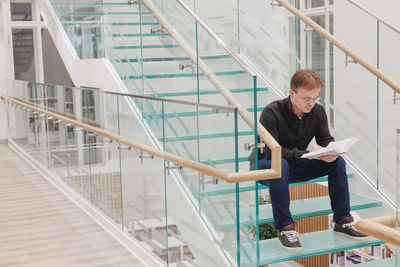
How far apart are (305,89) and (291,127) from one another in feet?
0.88

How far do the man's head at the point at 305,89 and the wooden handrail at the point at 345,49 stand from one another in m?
0.92

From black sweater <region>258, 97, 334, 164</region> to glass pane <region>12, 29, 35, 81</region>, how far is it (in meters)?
10.0

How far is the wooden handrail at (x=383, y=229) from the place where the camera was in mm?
1535

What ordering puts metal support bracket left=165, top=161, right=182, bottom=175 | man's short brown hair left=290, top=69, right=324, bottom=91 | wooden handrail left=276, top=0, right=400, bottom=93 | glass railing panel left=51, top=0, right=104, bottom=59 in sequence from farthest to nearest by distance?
glass railing panel left=51, top=0, right=104, bottom=59 → wooden handrail left=276, top=0, right=400, bottom=93 → metal support bracket left=165, top=161, right=182, bottom=175 → man's short brown hair left=290, top=69, right=324, bottom=91

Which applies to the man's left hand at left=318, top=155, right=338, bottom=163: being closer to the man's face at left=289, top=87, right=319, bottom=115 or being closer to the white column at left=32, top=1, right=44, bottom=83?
the man's face at left=289, top=87, right=319, bottom=115

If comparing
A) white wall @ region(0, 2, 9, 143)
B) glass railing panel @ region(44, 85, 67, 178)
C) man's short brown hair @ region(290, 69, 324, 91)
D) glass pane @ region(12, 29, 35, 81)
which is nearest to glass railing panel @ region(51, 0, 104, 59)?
glass railing panel @ region(44, 85, 67, 178)

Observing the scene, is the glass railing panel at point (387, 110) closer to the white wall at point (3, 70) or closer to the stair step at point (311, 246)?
the stair step at point (311, 246)

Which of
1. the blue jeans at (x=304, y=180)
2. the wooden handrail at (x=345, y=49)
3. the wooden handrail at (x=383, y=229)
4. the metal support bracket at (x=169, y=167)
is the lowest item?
the blue jeans at (x=304, y=180)

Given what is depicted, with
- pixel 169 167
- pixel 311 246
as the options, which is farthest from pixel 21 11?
pixel 311 246

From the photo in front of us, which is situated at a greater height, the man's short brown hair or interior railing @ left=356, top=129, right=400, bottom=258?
the man's short brown hair

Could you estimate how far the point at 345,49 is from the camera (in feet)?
14.0

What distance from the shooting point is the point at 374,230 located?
160 centimetres

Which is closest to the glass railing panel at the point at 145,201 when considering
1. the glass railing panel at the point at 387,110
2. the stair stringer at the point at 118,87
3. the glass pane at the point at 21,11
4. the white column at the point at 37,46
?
the stair stringer at the point at 118,87

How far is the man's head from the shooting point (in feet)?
10.5
